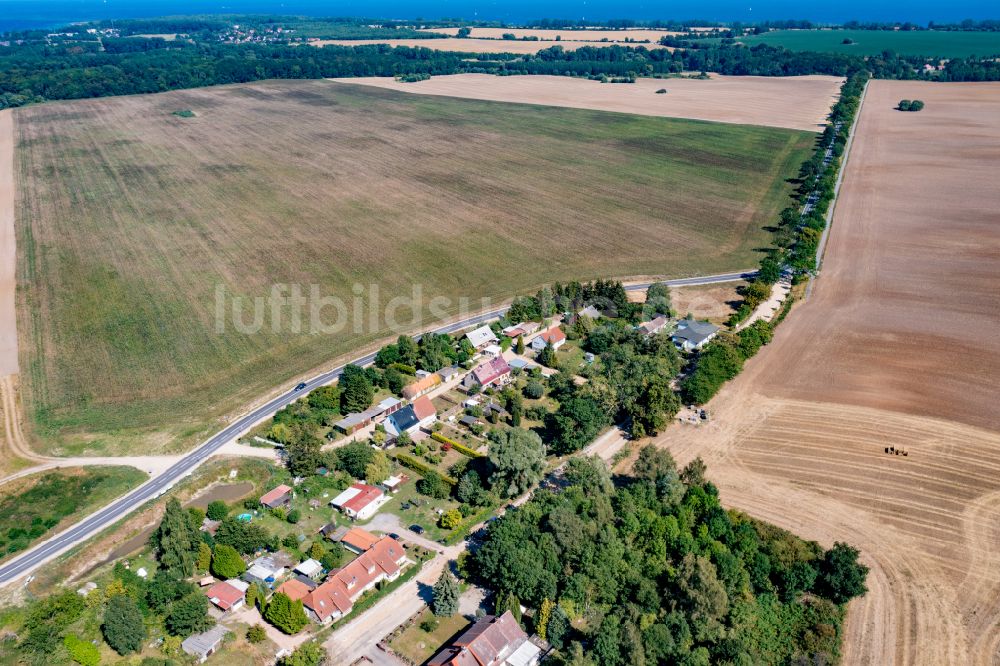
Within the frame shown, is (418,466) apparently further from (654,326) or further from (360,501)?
(654,326)

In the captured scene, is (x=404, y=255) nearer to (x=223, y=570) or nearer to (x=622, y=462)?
(x=622, y=462)

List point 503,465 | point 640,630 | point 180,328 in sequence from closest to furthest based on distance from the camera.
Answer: point 640,630 < point 503,465 < point 180,328

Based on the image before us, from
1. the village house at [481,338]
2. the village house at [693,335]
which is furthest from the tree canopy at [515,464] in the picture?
the village house at [693,335]

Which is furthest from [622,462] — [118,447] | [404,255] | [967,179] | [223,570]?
[967,179]

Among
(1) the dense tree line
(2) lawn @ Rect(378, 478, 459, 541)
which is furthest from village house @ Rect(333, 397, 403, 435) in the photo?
(1) the dense tree line

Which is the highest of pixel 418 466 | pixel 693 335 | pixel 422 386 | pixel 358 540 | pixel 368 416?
pixel 693 335

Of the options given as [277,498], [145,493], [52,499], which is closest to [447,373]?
[277,498]

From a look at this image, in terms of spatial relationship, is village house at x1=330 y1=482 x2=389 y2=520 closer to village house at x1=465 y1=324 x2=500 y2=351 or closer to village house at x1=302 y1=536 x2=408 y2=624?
village house at x1=302 y1=536 x2=408 y2=624
